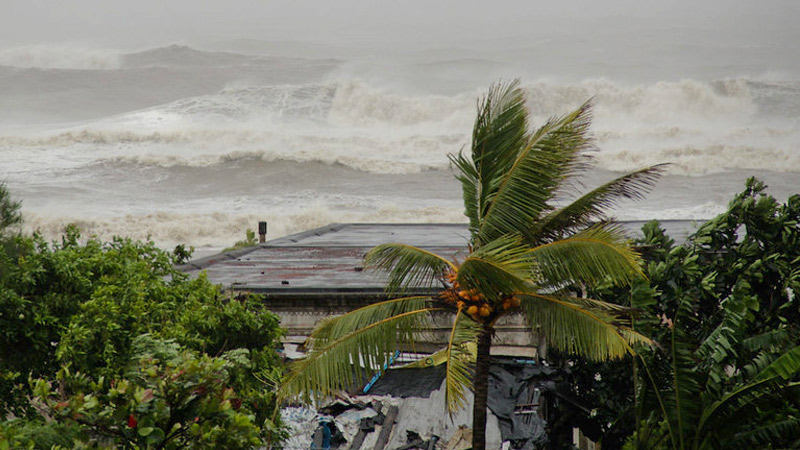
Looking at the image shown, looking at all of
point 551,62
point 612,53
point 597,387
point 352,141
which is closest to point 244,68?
point 352,141

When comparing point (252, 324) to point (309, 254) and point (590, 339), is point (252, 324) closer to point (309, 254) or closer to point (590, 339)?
point (590, 339)

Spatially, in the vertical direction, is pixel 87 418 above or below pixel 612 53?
below

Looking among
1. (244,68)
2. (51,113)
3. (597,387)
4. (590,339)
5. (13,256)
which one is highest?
(244,68)

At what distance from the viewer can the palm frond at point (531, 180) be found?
7.78 meters

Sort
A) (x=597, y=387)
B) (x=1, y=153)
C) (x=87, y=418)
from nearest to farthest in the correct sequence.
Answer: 1. (x=87, y=418)
2. (x=597, y=387)
3. (x=1, y=153)

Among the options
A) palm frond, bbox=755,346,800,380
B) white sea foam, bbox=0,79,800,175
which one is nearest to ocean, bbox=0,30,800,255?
white sea foam, bbox=0,79,800,175

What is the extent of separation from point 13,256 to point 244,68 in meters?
86.8

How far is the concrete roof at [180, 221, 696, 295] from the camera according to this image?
1270cm

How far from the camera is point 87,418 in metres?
4.26

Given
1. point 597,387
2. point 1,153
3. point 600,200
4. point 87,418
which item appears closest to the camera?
point 87,418

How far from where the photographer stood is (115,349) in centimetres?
620

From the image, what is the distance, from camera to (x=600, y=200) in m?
8.19

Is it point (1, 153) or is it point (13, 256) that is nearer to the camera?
point (13, 256)

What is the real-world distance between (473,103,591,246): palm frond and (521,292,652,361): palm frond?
2.63 feet
